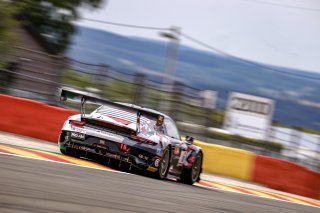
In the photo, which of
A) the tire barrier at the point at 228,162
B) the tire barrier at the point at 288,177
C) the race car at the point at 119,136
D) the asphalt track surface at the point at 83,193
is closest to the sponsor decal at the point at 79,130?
the race car at the point at 119,136

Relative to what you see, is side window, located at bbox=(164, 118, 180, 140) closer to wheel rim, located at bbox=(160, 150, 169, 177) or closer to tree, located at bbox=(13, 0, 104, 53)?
wheel rim, located at bbox=(160, 150, 169, 177)

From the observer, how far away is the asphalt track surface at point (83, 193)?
21.6 feet

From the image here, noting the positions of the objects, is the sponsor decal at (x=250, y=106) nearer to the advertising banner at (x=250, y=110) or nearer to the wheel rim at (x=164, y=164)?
the advertising banner at (x=250, y=110)

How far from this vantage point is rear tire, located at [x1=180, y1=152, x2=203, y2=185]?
14078mm

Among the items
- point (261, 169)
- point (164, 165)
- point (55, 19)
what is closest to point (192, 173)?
point (164, 165)

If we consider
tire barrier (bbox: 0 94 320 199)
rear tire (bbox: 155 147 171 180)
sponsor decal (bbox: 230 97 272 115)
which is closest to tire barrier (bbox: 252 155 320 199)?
tire barrier (bbox: 0 94 320 199)

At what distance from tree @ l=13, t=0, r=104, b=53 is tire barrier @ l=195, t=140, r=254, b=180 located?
103 feet

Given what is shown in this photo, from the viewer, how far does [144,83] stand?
20234 millimetres

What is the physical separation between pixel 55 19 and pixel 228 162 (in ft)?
109

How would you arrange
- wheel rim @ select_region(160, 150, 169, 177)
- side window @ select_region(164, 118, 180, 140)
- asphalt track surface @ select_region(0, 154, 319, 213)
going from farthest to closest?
side window @ select_region(164, 118, 180, 140), wheel rim @ select_region(160, 150, 169, 177), asphalt track surface @ select_region(0, 154, 319, 213)

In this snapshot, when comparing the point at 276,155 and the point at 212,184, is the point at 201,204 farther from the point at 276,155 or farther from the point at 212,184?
the point at 276,155

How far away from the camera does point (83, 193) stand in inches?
308

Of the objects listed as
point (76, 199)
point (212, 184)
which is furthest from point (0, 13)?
point (76, 199)

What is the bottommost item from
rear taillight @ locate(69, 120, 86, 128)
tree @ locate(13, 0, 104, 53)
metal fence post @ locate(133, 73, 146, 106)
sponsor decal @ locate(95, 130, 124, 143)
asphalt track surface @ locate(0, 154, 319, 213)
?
asphalt track surface @ locate(0, 154, 319, 213)
